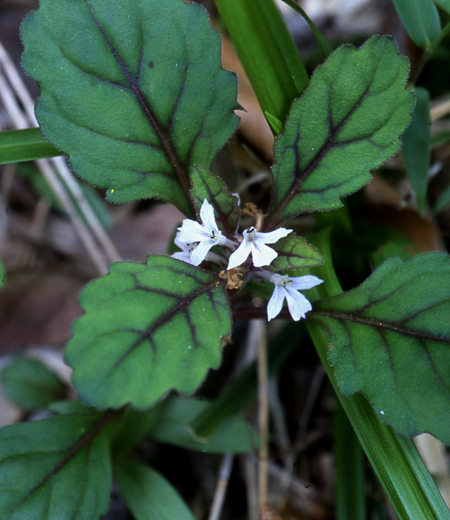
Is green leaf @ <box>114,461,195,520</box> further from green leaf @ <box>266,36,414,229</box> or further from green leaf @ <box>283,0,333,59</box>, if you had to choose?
green leaf @ <box>283,0,333,59</box>

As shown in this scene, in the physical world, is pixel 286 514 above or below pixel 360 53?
below

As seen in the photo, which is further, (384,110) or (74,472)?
(74,472)

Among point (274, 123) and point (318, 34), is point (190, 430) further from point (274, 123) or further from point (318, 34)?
point (318, 34)

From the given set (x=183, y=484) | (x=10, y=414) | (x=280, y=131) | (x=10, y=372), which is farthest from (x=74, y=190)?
(x=183, y=484)

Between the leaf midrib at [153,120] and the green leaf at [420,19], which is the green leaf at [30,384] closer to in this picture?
the leaf midrib at [153,120]

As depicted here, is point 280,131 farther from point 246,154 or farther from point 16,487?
point 16,487

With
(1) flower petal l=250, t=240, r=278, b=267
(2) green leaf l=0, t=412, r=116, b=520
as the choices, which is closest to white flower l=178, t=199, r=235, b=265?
(1) flower petal l=250, t=240, r=278, b=267
